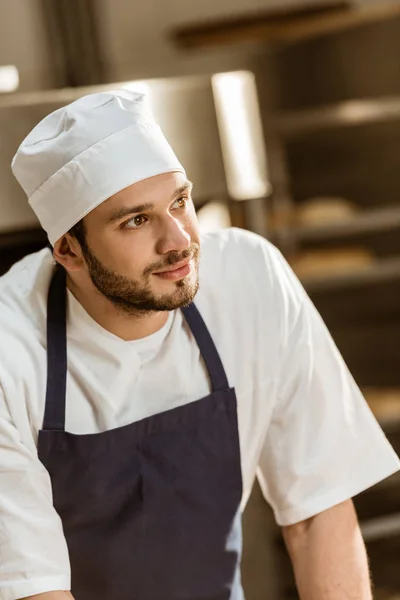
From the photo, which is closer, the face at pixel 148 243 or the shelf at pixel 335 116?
the face at pixel 148 243

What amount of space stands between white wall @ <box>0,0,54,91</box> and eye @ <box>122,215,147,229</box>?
163cm

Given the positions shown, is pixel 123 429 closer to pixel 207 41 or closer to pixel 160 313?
pixel 160 313

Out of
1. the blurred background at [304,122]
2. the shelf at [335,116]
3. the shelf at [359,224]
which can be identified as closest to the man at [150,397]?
the blurred background at [304,122]

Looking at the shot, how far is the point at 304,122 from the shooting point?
275 cm

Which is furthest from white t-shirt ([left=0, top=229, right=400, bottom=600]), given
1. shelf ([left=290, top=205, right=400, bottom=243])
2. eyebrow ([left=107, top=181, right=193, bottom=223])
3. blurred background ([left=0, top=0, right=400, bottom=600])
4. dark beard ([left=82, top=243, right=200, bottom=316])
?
shelf ([left=290, top=205, right=400, bottom=243])

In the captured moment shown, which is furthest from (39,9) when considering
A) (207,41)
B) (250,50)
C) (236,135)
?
(236,135)

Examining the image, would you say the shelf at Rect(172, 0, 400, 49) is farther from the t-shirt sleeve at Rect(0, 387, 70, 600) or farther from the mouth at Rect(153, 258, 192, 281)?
the t-shirt sleeve at Rect(0, 387, 70, 600)

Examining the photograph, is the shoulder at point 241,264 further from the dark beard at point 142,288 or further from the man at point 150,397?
the dark beard at point 142,288

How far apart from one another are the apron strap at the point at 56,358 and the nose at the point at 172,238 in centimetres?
23

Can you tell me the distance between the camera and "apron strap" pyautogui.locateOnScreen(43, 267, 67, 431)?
4.43 ft

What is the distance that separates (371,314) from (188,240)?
81.5 inches

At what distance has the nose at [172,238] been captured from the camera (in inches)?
49.3

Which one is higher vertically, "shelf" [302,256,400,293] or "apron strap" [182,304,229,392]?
"apron strap" [182,304,229,392]

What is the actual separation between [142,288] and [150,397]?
0.23 metres
